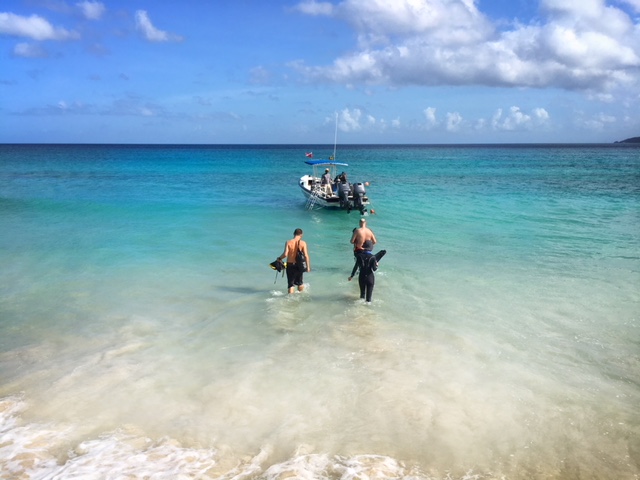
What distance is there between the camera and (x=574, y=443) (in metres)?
6.15

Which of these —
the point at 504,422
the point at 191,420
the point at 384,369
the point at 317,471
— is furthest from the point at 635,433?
the point at 191,420

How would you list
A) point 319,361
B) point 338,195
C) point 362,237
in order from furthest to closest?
point 338,195, point 362,237, point 319,361

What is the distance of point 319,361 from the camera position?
8383 millimetres

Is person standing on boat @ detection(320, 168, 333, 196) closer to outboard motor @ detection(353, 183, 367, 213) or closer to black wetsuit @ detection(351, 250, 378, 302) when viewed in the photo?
outboard motor @ detection(353, 183, 367, 213)

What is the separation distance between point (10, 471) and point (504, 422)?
19.5 ft

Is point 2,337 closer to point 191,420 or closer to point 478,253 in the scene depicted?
point 191,420

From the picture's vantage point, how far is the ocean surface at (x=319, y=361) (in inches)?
233

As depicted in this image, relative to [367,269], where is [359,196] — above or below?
above

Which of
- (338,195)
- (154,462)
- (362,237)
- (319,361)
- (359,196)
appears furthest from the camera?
(338,195)

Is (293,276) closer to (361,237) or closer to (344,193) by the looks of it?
(361,237)

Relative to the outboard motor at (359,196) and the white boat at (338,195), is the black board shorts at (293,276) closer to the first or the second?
the white boat at (338,195)

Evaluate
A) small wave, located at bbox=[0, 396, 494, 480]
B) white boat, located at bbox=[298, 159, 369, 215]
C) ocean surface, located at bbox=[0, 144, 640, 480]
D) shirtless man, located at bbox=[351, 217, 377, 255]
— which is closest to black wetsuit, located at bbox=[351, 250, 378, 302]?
shirtless man, located at bbox=[351, 217, 377, 255]

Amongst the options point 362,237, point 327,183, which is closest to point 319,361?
point 362,237

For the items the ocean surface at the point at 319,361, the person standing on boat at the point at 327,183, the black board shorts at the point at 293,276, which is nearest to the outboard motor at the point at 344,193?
the person standing on boat at the point at 327,183
